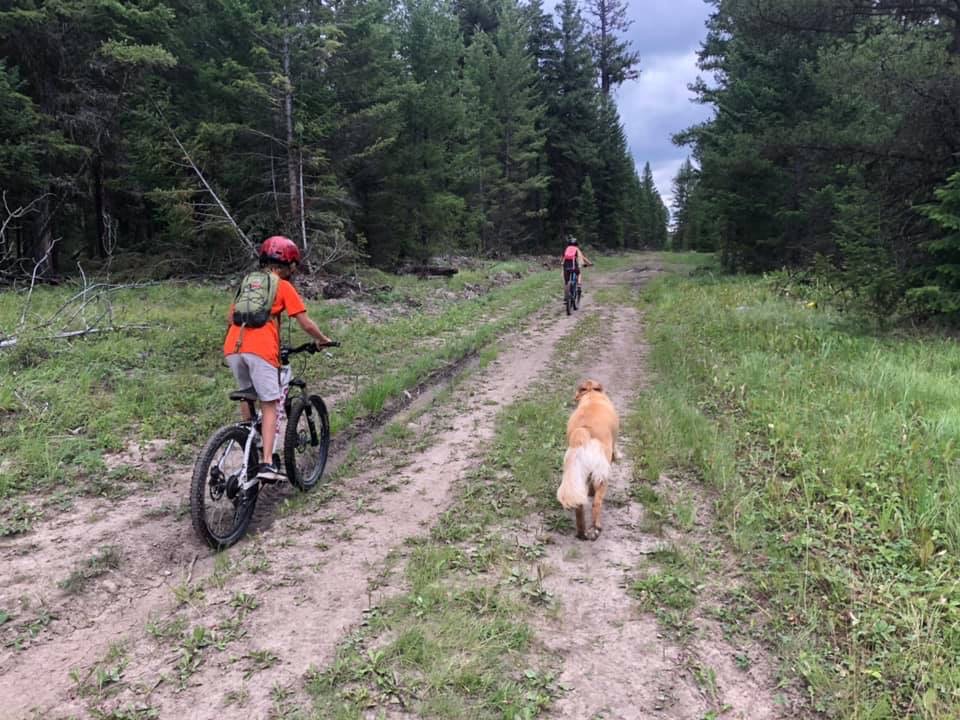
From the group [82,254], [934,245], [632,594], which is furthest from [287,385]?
[82,254]

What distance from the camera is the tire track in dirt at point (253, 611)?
243 cm

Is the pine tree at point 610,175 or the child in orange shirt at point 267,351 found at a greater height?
the pine tree at point 610,175

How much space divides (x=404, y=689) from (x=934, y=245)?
9.31 meters

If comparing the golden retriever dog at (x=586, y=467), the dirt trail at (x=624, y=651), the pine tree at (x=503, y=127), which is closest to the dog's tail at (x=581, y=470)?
the golden retriever dog at (x=586, y=467)

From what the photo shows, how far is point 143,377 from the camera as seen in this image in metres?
6.78

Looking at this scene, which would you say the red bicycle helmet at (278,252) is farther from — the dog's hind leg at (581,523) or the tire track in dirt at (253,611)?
the dog's hind leg at (581,523)

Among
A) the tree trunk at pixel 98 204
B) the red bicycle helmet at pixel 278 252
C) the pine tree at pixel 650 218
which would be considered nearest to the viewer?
the red bicycle helmet at pixel 278 252

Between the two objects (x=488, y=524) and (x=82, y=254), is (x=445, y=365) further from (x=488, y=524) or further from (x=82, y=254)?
(x=82, y=254)

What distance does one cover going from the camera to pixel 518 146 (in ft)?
107

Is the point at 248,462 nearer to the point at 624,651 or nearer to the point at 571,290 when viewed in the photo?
the point at 624,651

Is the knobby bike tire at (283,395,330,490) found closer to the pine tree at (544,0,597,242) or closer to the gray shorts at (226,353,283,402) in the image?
the gray shorts at (226,353,283,402)

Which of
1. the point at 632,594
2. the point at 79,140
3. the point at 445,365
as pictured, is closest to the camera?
the point at 632,594

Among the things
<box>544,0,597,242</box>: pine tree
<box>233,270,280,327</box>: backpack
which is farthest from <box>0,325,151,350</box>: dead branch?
<box>544,0,597,242</box>: pine tree

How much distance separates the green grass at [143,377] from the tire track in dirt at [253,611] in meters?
0.96
